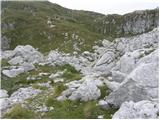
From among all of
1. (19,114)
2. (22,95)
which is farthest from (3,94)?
(19,114)

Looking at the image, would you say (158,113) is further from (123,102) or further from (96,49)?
(96,49)

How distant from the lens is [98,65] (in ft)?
149

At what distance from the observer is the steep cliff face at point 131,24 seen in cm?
10881

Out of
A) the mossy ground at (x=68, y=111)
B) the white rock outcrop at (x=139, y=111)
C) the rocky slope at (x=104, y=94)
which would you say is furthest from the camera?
the mossy ground at (x=68, y=111)

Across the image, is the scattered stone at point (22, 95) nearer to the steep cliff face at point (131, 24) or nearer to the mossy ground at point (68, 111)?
the mossy ground at point (68, 111)

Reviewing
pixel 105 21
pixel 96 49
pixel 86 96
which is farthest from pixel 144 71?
pixel 105 21

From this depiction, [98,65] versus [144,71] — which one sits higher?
[144,71]

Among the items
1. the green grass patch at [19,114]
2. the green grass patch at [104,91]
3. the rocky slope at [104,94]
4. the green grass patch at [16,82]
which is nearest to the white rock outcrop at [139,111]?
the rocky slope at [104,94]

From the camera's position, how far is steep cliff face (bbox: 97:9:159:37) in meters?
109

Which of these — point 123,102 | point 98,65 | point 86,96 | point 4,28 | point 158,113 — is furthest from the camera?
point 4,28

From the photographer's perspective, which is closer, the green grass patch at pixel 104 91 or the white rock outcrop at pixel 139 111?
the white rock outcrop at pixel 139 111

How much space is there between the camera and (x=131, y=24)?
371ft

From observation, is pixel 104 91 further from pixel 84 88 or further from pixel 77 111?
pixel 77 111

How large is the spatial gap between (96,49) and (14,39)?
2380cm
